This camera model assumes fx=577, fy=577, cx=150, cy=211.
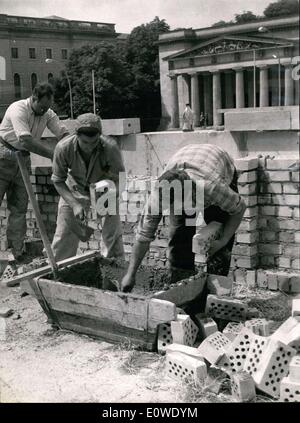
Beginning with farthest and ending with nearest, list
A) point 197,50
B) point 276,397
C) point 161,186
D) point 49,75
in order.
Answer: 1. point 49,75
2. point 197,50
3. point 161,186
4. point 276,397

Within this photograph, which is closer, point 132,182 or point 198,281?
point 198,281

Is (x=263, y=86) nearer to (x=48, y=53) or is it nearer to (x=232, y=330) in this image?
(x=48, y=53)

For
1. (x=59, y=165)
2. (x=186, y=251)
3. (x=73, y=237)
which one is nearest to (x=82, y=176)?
(x=59, y=165)

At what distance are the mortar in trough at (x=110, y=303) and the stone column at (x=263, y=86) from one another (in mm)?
2149

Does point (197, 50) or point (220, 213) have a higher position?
point (197, 50)

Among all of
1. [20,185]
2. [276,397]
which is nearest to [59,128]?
[20,185]

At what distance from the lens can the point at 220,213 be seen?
4676 millimetres

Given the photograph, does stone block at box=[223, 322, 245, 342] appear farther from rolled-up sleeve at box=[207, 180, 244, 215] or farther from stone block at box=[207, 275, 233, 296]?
rolled-up sleeve at box=[207, 180, 244, 215]

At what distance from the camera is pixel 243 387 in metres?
3.41

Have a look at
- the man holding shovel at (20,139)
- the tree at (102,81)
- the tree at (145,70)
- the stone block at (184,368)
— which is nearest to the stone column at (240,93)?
the tree at (145,70)

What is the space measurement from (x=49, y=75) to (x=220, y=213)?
3309 mm

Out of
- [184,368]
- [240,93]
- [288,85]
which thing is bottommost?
[184,368]

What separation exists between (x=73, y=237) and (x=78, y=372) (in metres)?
1.74
